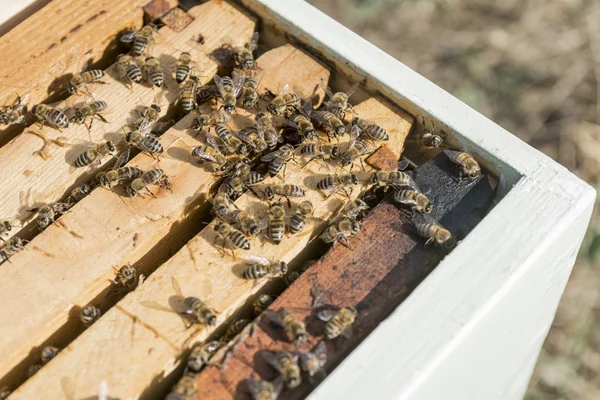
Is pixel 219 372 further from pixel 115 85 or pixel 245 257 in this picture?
pixel 115 85

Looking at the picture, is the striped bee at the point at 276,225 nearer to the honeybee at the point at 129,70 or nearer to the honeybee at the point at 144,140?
the honeybee at the point at 144,140

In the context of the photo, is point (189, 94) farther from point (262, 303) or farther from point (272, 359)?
point (272, 359)

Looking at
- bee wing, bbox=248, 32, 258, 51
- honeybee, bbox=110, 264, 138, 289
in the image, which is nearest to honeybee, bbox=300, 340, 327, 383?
honeybee, bbox=110, 264, 138, 289

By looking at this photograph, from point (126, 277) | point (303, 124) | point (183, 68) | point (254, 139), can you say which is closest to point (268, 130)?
point (254, 139)

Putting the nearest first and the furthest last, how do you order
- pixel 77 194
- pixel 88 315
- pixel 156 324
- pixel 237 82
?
pixel 156 324 → pixel 88 315 → pixel 77 194 → pixel 237 82

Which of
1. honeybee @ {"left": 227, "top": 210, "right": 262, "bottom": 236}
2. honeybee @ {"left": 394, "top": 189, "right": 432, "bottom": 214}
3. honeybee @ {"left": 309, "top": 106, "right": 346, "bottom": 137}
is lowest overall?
honeybee @ {"left": 227, "top": 210, "right": 262, "bottom": 236}

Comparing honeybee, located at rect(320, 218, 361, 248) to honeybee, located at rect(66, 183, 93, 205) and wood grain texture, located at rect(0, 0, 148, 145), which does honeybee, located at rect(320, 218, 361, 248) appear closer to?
honeybee, located at rect(66, 183, 93, 205)
